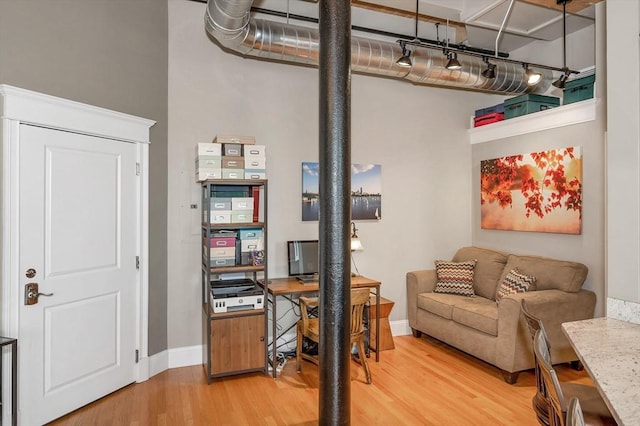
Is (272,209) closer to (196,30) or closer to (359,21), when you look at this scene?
(196,30)

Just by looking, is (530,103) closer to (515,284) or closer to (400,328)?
(515,284)

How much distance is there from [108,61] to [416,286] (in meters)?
3.87

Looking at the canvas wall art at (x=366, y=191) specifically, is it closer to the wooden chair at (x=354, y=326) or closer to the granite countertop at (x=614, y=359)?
the wooden chair at (x=354, y=326)

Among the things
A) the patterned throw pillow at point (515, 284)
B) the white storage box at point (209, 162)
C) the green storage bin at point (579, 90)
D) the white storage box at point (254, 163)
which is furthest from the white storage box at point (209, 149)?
the green storage bin at point (579, 90)

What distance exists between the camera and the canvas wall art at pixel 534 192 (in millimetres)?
4258

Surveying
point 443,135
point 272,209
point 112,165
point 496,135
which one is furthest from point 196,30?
point 496,135

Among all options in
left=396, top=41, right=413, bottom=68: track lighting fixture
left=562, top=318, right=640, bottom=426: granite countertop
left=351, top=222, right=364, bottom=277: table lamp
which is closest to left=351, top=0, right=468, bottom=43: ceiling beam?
left=396, top=41, right=413, bottom=68: track lighting fixture

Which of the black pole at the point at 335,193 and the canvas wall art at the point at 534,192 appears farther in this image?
the canvas wall art at the point at 534,192

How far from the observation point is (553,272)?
161 inches

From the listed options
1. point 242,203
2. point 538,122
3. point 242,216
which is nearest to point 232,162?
point 242,203

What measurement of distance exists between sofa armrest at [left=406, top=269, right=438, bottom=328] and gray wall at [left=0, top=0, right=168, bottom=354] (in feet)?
9.02

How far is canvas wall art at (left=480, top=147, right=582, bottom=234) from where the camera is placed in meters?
4.26

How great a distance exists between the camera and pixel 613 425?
179 centimetres

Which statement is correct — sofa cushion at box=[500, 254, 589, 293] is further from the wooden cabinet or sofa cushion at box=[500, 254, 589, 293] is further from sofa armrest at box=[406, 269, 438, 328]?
the wooden cabinet
